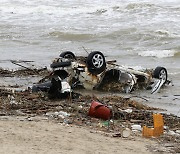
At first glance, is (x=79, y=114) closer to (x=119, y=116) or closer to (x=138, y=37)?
(x=119, y=116)

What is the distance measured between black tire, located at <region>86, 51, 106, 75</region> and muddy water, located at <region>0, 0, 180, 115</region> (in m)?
1.16

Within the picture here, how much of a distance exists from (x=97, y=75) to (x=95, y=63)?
0.29 meters

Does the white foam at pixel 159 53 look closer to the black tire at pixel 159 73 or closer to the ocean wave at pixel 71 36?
the black tire at pixel 159 73

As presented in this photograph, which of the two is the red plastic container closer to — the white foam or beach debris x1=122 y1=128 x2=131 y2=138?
beach debris x1=122 y1=128 x2=131 y2=138

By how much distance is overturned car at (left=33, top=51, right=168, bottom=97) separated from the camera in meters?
10.3

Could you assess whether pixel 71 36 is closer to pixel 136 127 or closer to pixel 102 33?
pixel 102 33

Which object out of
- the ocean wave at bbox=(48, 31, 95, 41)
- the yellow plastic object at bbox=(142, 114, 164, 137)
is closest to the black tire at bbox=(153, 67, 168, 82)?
the yellow plastic object at bbox=(142, 114, 164, 137)

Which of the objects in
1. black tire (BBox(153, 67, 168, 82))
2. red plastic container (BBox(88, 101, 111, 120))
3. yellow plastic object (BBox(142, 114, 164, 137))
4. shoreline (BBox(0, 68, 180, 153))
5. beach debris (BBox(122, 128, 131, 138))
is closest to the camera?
shoreline (BBox(0, 68, 180, 153))

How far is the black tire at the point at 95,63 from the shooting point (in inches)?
408

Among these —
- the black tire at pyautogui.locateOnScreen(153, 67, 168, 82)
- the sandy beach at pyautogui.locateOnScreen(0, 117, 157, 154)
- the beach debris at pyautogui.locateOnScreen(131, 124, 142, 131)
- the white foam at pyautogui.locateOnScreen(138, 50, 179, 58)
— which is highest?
the white foam at pyautogui.locateOnScreen(138, 50, 179, 58)

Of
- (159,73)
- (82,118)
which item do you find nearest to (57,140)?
(82,118)

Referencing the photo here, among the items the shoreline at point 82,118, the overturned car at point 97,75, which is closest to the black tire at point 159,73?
the overturned car at point 97,75

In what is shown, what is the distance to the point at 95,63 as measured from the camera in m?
10.4

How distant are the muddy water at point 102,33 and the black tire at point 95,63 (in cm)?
116
